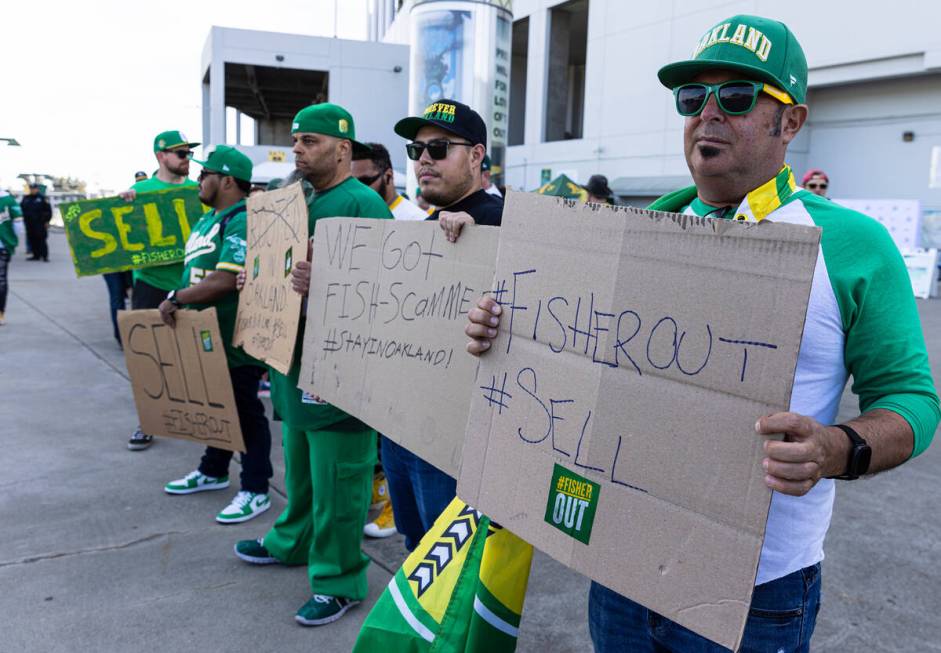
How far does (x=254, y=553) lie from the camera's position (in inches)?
143

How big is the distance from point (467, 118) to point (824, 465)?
6.18 feet

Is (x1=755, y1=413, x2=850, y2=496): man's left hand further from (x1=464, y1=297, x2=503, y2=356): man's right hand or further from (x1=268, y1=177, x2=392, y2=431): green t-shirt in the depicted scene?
(x1=268, y1=177, x2=392, y2=431): green t-shirt

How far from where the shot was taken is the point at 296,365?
3094 mm

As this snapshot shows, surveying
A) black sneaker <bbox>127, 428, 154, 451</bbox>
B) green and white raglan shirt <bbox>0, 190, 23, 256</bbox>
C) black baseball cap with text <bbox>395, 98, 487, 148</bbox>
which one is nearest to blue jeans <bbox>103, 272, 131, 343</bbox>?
green and white raglan shirt <bbox>0, 190, 23, 256</bbox>

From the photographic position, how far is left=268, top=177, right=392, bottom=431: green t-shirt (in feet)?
10.1

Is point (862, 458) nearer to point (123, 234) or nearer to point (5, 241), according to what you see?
point (123, 234)

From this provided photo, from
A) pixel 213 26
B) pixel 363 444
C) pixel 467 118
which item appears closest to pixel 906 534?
pixel 363 444

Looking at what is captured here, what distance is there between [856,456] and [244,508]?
3536 millimetres

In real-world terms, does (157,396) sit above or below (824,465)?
below

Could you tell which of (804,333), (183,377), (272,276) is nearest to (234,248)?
(272,276)

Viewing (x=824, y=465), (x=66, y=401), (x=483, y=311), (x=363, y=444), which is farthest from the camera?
(x=66, y=401)

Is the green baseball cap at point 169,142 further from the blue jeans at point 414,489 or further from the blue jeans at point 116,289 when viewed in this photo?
the blue jeans at point 414,489

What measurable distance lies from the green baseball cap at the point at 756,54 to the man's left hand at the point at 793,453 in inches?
26.4

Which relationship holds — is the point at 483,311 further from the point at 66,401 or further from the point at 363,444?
the point at 66,401
